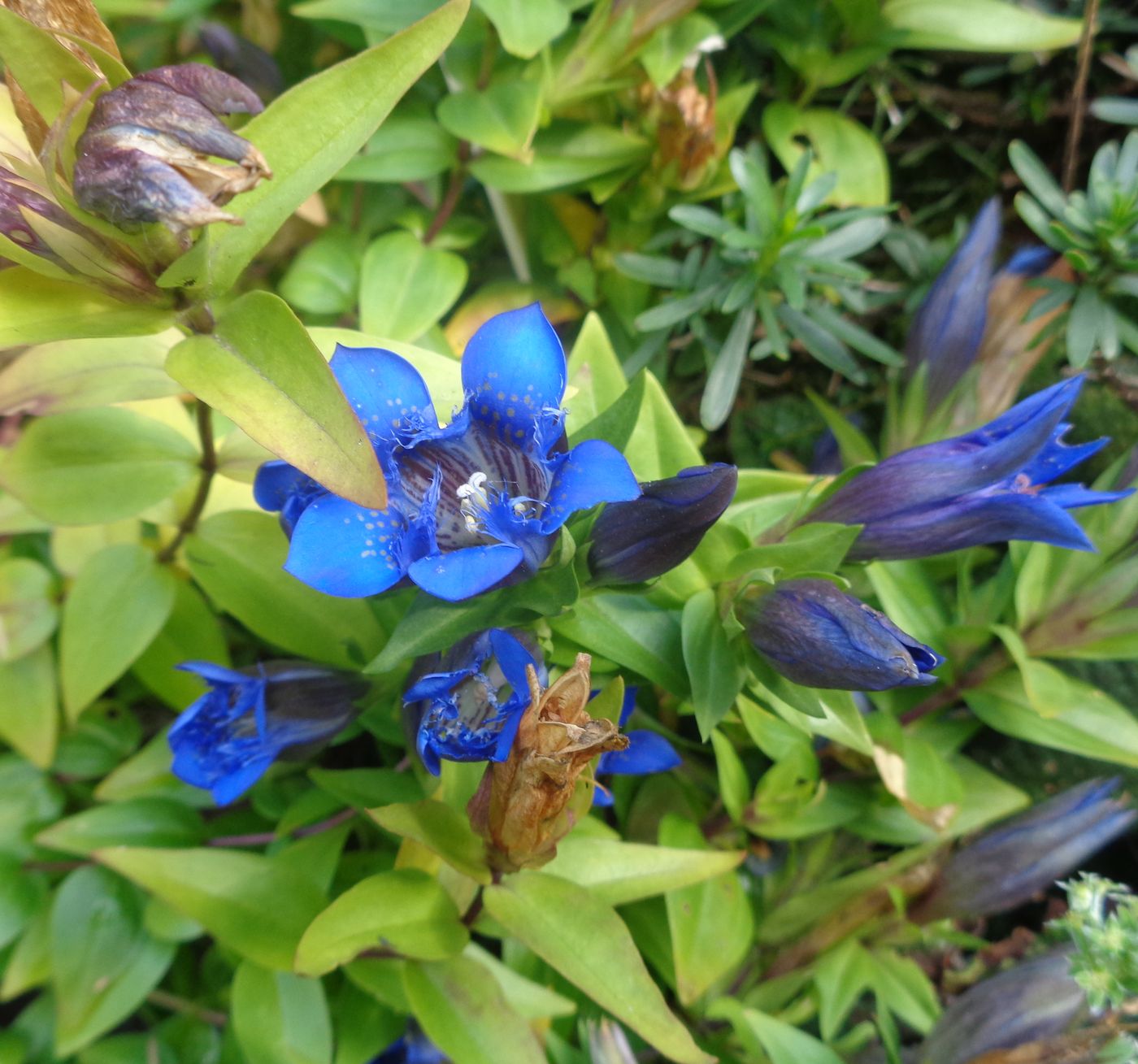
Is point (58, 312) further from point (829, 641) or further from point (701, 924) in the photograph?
point (701, 924)

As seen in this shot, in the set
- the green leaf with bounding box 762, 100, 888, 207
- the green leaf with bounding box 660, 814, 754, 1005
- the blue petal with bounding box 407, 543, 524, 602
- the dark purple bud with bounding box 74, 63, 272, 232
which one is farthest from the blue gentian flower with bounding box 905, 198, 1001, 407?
the dark purple bud with bounding box 74, 63, 272, 232

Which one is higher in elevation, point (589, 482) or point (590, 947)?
point (589, 482)

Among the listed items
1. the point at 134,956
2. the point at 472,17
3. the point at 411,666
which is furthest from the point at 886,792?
the point at 472,17

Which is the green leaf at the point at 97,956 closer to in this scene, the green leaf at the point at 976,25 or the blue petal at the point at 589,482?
the blue petal at the point at 589,482

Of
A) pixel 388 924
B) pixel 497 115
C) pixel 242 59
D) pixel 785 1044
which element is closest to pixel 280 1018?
pixel 388 924

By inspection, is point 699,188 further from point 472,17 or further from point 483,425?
point 483,425

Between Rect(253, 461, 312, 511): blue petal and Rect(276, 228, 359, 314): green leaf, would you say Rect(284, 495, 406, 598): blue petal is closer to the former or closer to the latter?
Rect(253, 461, 312, 511): blue petal

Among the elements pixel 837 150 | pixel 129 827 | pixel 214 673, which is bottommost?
pixel 129 827
